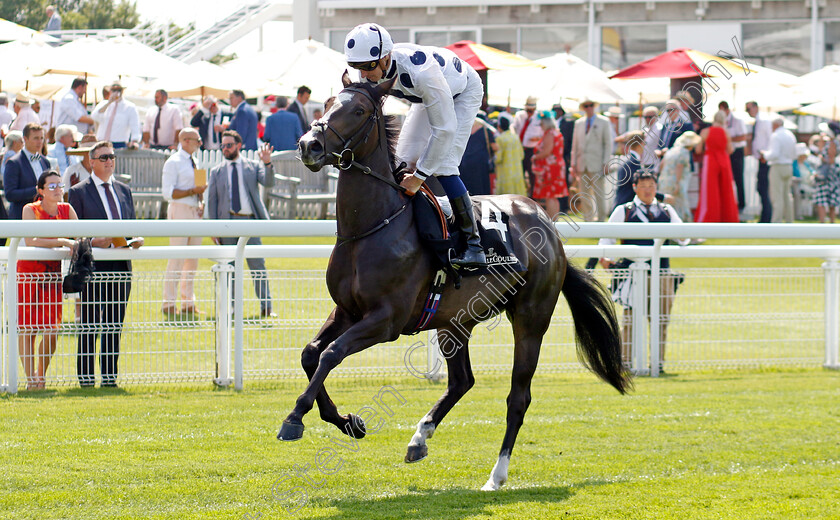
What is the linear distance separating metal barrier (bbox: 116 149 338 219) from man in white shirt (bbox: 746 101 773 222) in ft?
24.5

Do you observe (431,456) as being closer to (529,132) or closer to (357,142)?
(357,142)

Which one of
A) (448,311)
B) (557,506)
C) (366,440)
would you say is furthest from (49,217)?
(557,506)

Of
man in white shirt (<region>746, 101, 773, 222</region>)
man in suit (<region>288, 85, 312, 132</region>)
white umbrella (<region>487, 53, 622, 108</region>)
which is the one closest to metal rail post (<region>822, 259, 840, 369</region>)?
man in suit (<region>288, 85, 312, 132</region>)

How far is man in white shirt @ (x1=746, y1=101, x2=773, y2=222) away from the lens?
18125 millimetres

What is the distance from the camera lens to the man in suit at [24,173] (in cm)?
942

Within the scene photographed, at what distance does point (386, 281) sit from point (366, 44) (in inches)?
41.9

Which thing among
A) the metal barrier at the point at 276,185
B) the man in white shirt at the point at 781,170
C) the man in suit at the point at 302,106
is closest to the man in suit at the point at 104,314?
the metal barrier at the point at 276,185

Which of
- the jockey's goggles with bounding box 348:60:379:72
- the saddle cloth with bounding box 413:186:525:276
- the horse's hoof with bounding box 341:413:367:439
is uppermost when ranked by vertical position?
the jockey's goggles with bounding box 348:60:379:72

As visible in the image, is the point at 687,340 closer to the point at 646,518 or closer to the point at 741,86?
the point at 646,518

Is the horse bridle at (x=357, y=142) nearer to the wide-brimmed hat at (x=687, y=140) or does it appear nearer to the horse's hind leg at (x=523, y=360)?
the horse's hind leg at (x=523, y=360)

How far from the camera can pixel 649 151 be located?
11484 mm

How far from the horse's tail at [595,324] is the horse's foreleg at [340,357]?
172cm

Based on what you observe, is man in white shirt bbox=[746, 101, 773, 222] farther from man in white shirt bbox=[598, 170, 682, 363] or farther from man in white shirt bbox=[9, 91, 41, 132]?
man in white shirt bbox=[9, 91, 41, 132]

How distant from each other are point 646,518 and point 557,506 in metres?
0.40
